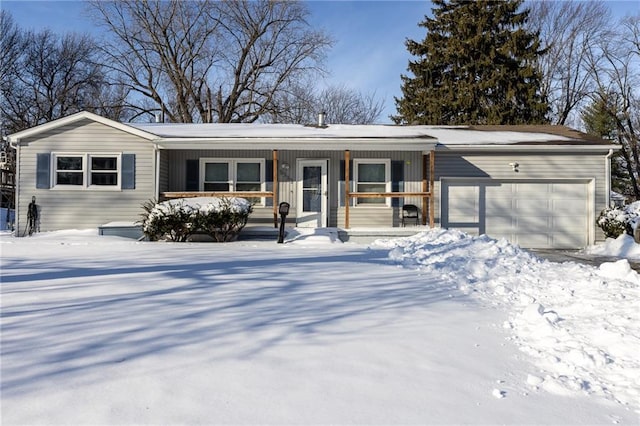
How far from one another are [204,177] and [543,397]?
11.0 metres

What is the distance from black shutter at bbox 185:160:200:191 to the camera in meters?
11.9

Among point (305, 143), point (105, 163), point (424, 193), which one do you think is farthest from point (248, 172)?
point (424, 193)

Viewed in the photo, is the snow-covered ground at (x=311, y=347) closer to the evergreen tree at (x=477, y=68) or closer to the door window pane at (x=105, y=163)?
the door window pane at (x=105, y=163)

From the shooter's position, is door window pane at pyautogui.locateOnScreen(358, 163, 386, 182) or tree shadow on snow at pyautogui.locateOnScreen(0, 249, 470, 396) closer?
tree shadow on snow at pyautogui.locateOnScreen(0, 249, 470, 396)

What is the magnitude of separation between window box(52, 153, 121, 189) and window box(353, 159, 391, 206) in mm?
6776

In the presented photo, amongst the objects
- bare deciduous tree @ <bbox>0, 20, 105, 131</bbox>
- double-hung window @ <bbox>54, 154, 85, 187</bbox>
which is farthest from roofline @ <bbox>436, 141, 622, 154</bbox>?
bare deciduous tree @ <bbox>0, 20, 105, 131</bbox>

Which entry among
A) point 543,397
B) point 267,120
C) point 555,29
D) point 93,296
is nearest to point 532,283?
point 543,397

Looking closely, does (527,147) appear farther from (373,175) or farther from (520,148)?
(373,175)

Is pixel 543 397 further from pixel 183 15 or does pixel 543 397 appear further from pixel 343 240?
pixel 183 15

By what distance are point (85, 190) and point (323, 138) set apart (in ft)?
21.9

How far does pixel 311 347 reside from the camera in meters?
2.81

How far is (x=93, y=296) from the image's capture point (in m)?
3.80

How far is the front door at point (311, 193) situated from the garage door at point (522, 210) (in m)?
3.57

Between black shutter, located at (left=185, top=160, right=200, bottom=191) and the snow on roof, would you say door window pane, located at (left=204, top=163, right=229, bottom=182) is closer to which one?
black shutter, located at (left=185, top=160, right=200, bottom=191)
